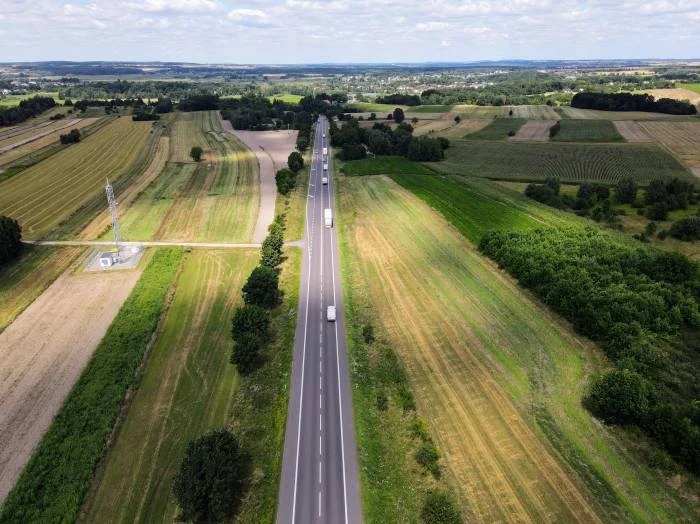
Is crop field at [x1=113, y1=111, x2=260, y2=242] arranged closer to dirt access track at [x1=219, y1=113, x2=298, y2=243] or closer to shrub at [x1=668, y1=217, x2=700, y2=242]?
dirt access track at [x1=219, y1=113, x2=298, y2=243]

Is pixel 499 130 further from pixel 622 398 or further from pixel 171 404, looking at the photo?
pixel 171 404

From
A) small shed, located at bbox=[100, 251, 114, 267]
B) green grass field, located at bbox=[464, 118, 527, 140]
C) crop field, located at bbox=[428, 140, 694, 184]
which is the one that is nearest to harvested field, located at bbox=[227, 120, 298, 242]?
small shed, located at bbox=[100, 251, 114, 267]

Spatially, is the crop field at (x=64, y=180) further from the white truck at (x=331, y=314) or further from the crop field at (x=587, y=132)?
the crop field at (x=587, y=132)

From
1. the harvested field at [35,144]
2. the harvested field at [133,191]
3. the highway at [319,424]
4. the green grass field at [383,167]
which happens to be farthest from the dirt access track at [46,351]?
the harvested field at [35,144]

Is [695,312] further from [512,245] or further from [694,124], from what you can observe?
[694,124]

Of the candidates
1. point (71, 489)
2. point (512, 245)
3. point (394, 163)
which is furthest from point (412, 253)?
point (394, 163)

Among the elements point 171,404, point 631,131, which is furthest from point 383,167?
point 171,404
